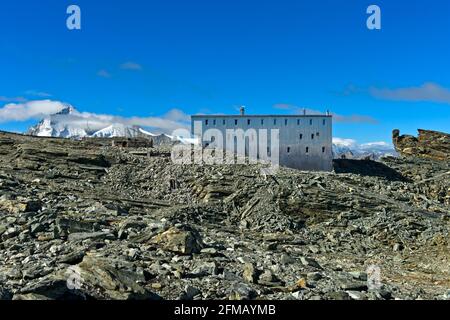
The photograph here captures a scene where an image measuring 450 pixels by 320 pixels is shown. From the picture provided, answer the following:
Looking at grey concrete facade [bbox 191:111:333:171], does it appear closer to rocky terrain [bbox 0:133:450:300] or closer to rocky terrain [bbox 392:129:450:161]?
rocky terrain [bbox 0:133:450:300]

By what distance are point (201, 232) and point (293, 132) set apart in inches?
1483

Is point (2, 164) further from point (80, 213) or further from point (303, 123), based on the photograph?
point (303, 123)

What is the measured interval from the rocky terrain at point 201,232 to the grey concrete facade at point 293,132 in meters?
10.5

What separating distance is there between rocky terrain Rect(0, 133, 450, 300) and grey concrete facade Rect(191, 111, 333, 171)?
413 inches

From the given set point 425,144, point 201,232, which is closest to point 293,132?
point 425,144

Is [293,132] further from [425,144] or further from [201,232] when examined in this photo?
[201,232]

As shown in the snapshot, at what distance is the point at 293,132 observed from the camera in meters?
56.7

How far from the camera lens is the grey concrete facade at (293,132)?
55.9 m

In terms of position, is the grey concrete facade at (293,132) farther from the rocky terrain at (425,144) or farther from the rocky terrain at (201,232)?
the rocky terrain at (425,144)

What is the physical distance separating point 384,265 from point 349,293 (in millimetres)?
11288

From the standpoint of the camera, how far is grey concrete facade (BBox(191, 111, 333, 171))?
183 ft

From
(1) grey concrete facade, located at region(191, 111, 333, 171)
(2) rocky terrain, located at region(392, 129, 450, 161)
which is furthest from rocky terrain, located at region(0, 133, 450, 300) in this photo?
(2) rocky terrain, located at region(392, 129, 450, 161)

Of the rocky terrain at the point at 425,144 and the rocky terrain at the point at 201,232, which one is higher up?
the rocky terrain at the point at 425,144

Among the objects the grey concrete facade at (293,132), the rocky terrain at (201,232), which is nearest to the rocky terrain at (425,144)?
the rocky terrain at (201,232)
